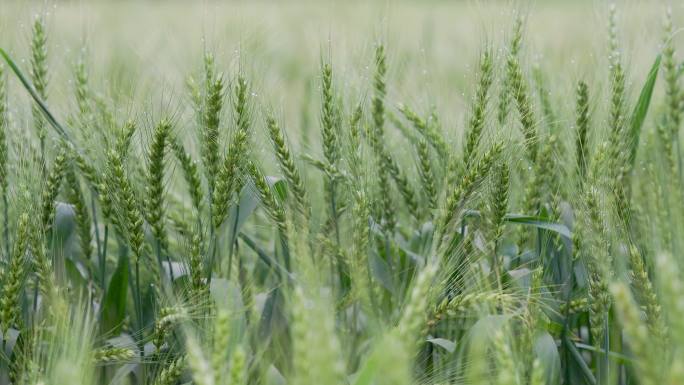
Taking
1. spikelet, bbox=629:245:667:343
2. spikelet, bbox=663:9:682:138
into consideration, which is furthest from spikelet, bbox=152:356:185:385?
spikelet, bbox=663:9:682:138

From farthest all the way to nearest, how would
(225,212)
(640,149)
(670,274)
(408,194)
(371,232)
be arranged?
(640,149) → (408,194) → (371,232) → (225,212) → (670,274)

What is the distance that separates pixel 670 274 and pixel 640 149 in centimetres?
105

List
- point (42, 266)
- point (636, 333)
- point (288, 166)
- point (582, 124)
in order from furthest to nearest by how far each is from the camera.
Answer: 1. point (582, 124)
2. point (288, 166)
3. point (42, 266)
4. point (636, 333)

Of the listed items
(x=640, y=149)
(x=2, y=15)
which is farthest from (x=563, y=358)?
(x=2, y=15)

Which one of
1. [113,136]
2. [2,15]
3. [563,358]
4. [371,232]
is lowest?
[563,358]

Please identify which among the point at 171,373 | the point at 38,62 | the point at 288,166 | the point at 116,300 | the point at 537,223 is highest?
the point at 38,62

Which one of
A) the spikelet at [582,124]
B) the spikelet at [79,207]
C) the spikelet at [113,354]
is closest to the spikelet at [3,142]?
the spikelet at [79,207]

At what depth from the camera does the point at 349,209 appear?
4.76 feet

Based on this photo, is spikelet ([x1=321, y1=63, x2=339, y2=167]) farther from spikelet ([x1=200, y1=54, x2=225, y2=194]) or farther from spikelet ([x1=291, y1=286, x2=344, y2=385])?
spikelet ([x1=291, y1=286, x2=344, y2=385])

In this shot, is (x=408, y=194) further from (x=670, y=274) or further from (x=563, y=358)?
(x=670, y=274)

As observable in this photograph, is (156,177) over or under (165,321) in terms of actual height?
over

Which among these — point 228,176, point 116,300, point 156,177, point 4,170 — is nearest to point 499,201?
point 228,176

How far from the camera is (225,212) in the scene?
4.41 ft

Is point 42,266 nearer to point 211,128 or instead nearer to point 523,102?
point 211,128
